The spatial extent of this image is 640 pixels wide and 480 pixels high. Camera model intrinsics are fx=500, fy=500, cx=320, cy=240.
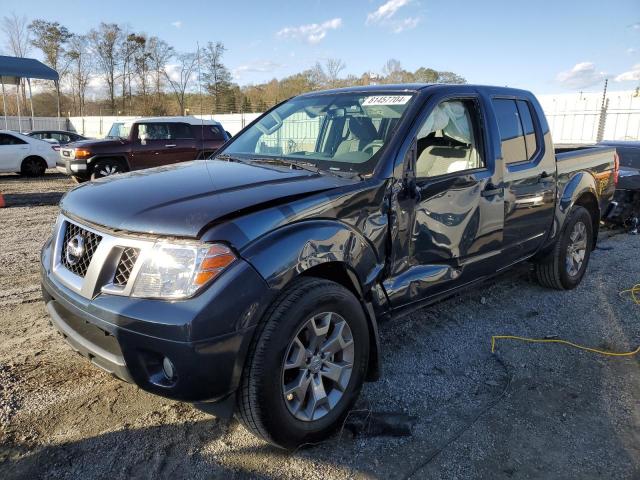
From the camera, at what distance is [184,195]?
2562mm

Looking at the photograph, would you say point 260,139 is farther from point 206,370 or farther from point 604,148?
point 604,148

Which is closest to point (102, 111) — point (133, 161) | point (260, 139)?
point (133, 161)

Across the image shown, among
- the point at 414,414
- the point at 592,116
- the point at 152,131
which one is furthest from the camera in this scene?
the point at 592,116

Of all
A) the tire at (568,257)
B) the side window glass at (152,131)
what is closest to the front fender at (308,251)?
the tire at (568,257)

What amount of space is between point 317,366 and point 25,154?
16.0 meters

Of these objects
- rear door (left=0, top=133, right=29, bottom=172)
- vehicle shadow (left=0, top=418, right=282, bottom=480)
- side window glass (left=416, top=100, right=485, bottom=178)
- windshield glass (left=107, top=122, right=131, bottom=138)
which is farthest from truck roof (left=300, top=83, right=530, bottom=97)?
rear door (left=0, top=133, right=29, bottom=172)

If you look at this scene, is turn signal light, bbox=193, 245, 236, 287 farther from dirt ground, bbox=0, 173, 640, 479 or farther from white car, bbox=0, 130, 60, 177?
white car, bbox=0, 130, 60, 177

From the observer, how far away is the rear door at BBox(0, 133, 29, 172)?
49.2 feet

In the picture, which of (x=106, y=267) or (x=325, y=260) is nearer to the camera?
(x=106, y=267)

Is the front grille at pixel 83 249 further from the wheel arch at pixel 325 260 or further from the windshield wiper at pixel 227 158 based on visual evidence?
the windshield wiper at pixel 227 158

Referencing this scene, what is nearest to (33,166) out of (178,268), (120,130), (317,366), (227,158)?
(120,130)

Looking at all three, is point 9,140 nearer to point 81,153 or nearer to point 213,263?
point 81,153

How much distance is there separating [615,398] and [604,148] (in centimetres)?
340

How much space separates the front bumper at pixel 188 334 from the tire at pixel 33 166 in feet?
51.5
